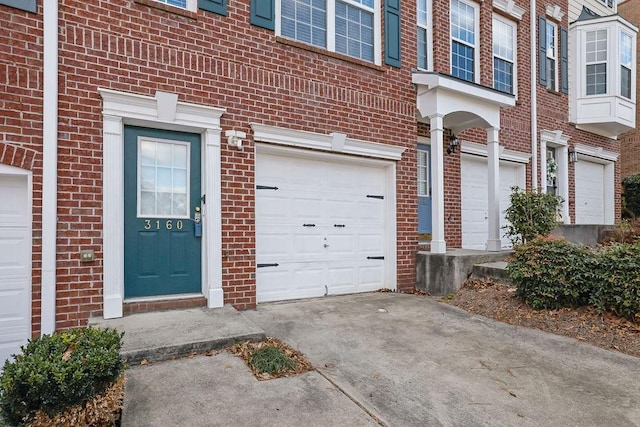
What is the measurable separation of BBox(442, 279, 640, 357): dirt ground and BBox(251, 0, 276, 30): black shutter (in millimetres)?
5033

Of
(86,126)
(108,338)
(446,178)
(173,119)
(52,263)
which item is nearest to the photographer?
(108,338)

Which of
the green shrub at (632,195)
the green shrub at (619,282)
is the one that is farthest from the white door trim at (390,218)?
the green shrub at (632,195)

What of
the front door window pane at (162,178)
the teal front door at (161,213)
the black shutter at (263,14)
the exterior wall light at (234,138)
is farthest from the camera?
the black shutter at (263,14)

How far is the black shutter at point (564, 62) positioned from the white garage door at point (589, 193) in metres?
2.26

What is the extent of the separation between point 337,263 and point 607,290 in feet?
12.0

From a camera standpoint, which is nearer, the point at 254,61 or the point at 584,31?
the point at 254,61

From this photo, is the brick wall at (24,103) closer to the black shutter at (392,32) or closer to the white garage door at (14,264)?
the white garage door at (14,264)

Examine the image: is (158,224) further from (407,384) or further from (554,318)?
(554,318)

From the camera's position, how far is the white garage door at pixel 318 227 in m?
5.68

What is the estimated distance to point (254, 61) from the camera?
5359 millimetres

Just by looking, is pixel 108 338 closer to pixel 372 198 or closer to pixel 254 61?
pixel 254 61

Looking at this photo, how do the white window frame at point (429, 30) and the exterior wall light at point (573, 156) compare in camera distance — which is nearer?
the white window frame at point (429, 30)

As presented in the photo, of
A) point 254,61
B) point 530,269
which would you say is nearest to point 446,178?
point 530,269

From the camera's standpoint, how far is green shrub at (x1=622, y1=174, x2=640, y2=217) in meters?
12.2
